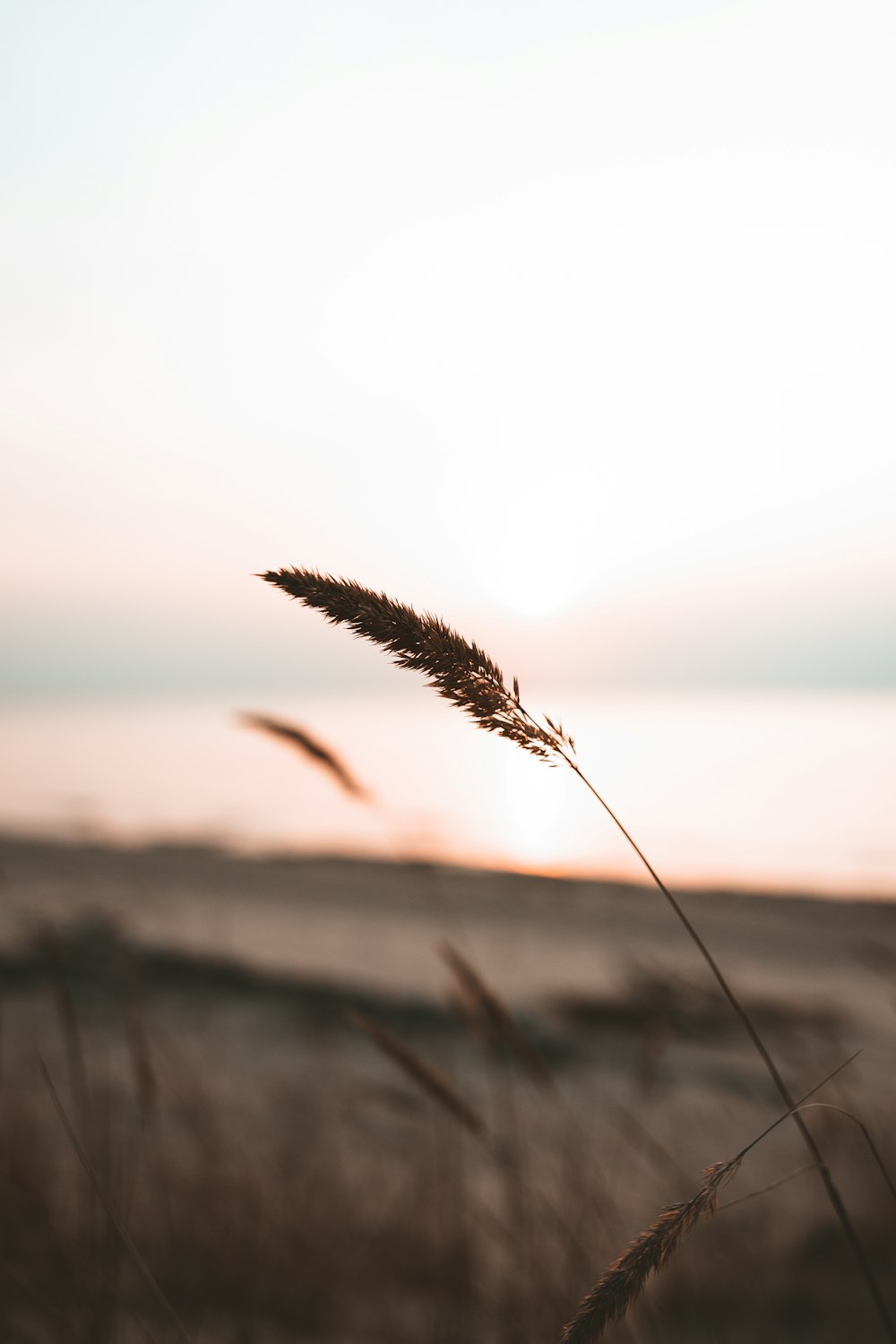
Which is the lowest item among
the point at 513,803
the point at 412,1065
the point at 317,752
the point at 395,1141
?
the point at 395,1141

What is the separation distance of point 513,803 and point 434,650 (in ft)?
82.3

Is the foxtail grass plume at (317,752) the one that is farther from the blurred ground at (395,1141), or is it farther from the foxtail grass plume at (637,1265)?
the foxtail grass plume at (637,1265)

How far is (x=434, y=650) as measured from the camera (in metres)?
1.06

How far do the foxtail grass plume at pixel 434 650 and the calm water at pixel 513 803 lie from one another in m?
0.91

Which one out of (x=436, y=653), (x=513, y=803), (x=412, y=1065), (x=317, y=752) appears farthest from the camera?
(x=513, y=803)

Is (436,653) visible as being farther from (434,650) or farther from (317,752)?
(317,752)

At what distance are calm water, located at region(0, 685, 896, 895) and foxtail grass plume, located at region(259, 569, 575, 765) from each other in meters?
0.91

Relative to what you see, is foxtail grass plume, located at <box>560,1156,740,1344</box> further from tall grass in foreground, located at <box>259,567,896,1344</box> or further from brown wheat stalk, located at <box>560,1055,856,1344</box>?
tall grass in foreground, located at <box>259,567,896,1344</box>

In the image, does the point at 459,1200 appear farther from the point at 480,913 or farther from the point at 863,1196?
the point at 480,913

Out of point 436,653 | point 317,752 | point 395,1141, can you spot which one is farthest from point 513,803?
point 436,653

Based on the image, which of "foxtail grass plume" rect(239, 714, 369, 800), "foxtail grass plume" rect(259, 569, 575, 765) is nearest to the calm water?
"foxtail grass plume" rect(239, 714, 369, 800)

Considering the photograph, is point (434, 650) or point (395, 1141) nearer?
point (434, 650)

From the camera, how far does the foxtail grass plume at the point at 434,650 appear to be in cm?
105

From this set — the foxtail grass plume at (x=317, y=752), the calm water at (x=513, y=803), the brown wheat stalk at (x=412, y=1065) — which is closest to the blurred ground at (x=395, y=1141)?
the brown wheat stalk at (x=412, y=1065)
